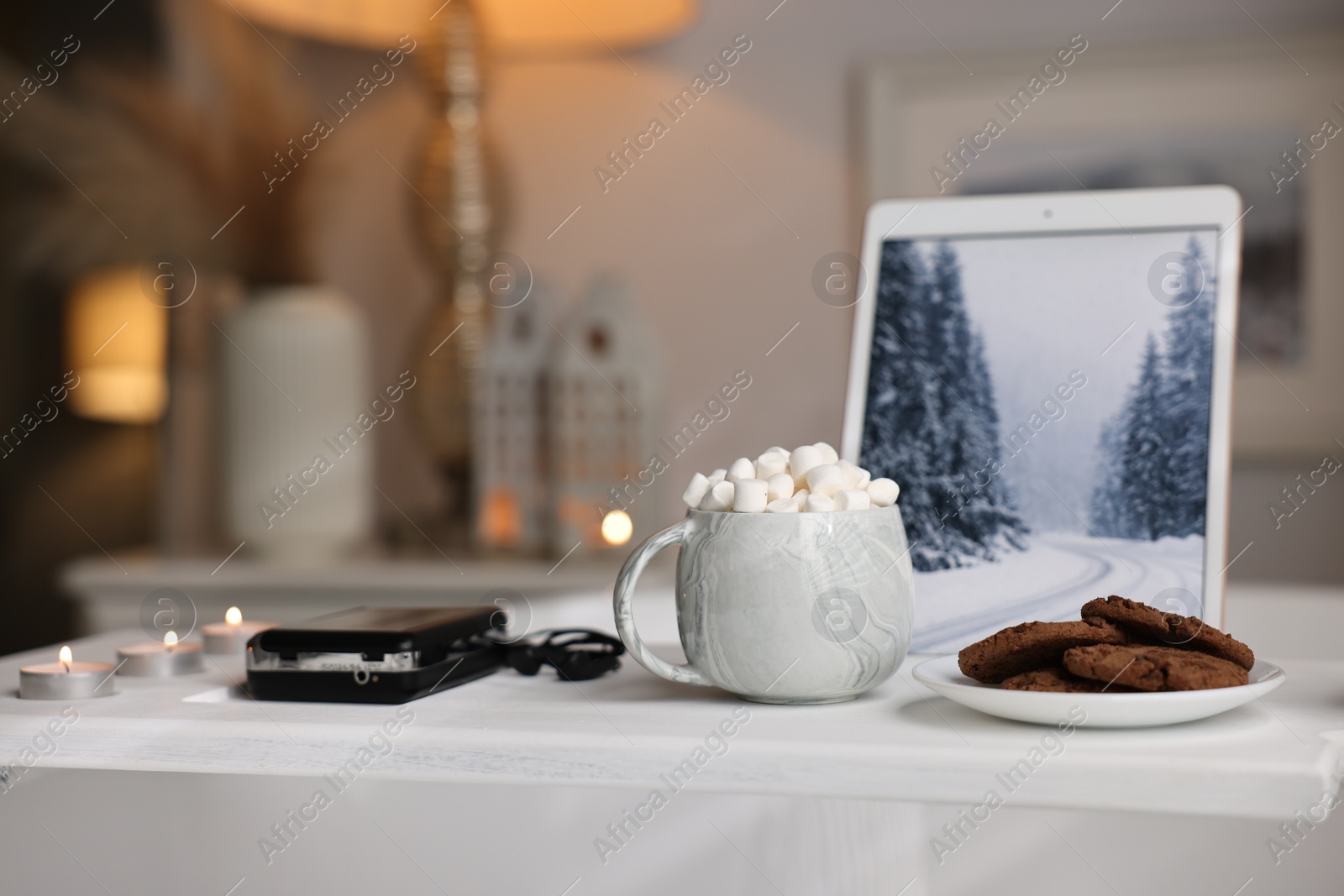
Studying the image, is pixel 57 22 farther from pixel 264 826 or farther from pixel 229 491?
pixel 264 826

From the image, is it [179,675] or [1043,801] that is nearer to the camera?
[1043,801]

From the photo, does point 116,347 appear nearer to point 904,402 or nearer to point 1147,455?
point 904,402

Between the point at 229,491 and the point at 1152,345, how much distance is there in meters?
1.52

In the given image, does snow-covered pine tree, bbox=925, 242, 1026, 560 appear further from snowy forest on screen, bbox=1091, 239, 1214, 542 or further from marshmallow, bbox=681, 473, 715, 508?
marshmallow, bbox=681, 473, 715, 508

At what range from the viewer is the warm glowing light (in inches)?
71.1

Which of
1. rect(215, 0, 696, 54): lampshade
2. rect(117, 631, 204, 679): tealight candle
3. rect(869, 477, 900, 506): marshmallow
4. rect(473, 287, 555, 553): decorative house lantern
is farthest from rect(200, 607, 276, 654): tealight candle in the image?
rect(215, 0, 696, 54): lampshade

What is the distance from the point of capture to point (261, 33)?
208 centimetres

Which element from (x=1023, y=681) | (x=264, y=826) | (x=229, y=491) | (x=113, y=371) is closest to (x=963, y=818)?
(x=1023, y=681)

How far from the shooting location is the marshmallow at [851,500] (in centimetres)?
55

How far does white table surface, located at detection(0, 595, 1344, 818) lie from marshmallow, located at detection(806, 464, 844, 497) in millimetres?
102

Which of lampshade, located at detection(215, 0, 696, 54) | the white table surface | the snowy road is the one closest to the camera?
the white table surface

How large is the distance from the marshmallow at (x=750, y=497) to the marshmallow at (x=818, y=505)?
0.8 inches

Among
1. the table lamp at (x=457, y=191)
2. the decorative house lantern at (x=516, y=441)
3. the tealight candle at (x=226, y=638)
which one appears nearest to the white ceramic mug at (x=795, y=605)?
the tealight candle at (x=226, y=638)

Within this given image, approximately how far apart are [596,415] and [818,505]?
1259 millimetres
